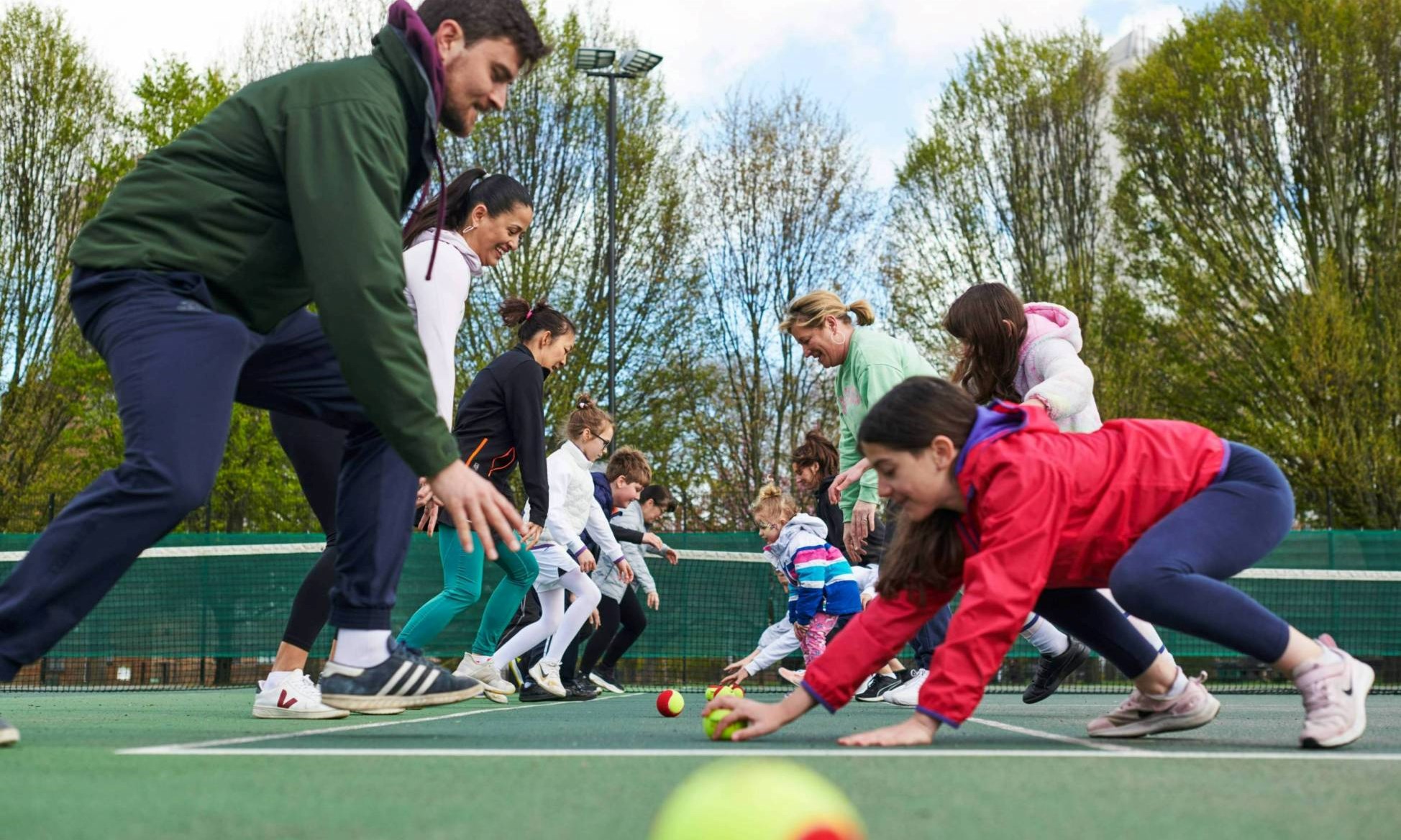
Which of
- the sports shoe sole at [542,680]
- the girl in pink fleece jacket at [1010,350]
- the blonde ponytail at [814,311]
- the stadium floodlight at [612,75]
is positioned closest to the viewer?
the girl in pink fleece jacket at [1010,350]

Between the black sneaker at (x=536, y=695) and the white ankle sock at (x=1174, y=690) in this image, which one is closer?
the white ankle sock at (x=1174, y=690)

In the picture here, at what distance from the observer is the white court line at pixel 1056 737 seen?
11.7ft

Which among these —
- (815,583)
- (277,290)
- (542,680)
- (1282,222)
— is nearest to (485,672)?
(542,680)

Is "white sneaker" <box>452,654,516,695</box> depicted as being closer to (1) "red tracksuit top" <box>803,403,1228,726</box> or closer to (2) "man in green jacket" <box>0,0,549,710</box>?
(2) "man in green jacket" <box>0,0,549,710</box>

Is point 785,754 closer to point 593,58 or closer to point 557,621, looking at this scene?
point 557,621

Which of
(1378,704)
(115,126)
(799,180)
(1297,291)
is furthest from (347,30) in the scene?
(1378,704)

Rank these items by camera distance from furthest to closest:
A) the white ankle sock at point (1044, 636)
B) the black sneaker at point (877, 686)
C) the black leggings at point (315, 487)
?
the black sneaker at point (877, 686)
the white ankle sock at point (1044, 636)
the black leggings at point (315, 487)

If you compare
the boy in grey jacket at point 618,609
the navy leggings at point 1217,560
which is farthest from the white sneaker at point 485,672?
the navy leggings at point 1217,560

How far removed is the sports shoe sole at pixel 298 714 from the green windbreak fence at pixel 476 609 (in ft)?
26.9

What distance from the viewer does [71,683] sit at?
13.6m

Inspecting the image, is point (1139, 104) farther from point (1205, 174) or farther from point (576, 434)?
point (576, 434)

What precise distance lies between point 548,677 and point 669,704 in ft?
8.23

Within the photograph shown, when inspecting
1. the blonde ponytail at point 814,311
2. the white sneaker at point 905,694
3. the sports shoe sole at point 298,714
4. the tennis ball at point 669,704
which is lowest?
the white sneaker at point 905,694

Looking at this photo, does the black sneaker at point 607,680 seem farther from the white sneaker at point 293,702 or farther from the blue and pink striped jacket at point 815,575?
the white sneaker at point 293,702
